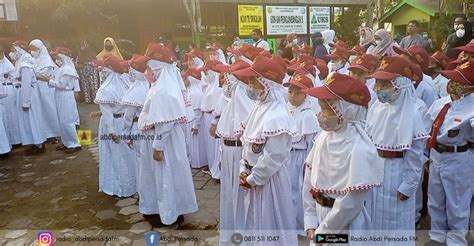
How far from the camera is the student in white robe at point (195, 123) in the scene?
6902mm

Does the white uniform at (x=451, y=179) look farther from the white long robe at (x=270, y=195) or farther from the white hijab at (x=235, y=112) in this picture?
the white hijab at (x=235, y=112)

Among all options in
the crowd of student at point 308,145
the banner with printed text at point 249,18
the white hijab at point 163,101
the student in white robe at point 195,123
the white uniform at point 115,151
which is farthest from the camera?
the banner with printed text at point 249,18

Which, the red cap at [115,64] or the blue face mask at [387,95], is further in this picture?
the red cap at [115,64]

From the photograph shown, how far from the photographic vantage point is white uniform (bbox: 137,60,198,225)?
171 inches

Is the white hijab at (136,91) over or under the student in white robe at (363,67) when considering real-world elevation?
under

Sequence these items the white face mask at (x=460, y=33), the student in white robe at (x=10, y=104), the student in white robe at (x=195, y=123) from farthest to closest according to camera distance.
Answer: the white face mask at (x=460, y=33), the student in white robe at (x=10, y=104), the student in white robe at (x=195, y=123)

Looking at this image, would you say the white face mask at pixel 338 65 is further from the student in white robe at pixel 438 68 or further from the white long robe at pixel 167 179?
the white long robe at pixel 167 179

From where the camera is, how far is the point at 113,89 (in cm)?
541

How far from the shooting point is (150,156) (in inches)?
188

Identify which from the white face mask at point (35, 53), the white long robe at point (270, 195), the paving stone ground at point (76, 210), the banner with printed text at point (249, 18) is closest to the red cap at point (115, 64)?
the paving stone ground at point (76, 210)

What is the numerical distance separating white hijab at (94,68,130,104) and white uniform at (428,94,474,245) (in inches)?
147

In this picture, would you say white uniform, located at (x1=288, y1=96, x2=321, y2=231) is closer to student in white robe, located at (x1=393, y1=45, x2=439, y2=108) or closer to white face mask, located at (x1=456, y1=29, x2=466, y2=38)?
student in white robe, located at (x1=393, y1=45, x2=439, y2=108)

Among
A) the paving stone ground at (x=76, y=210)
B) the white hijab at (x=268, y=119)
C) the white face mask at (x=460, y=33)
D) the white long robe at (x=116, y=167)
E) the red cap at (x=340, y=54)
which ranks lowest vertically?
the paving stone ground at (x=76, y=210)

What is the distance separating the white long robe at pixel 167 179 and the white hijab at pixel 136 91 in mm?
528
